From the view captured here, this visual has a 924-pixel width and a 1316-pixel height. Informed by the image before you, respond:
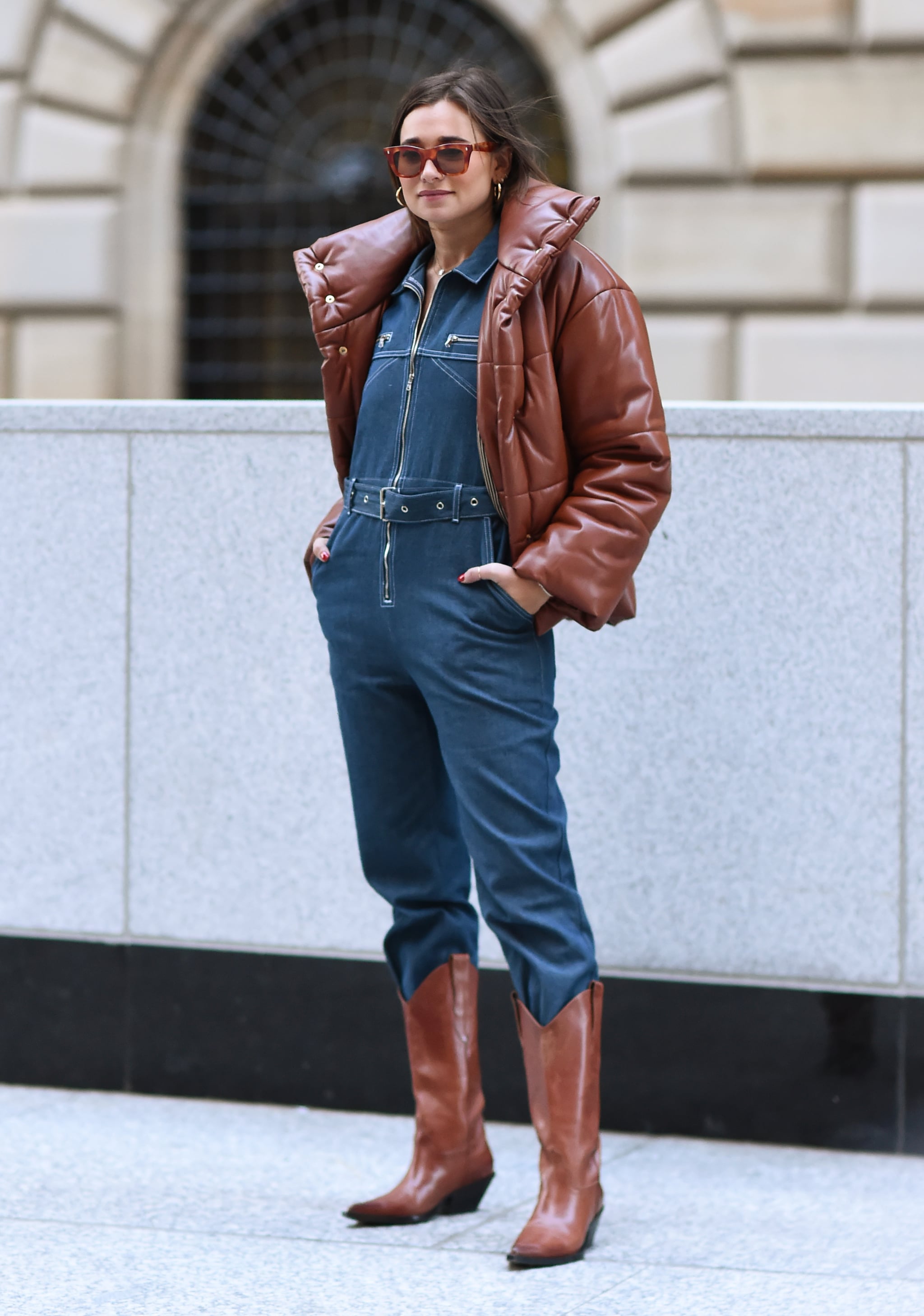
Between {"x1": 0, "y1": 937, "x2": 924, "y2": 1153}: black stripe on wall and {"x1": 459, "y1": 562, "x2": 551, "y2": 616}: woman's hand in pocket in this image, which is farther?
{"x1": 0, "y1": 937, "x2": 924, "y2": 1153}: black stripe on wall

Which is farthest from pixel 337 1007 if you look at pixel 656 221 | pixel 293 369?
pixel 293 369

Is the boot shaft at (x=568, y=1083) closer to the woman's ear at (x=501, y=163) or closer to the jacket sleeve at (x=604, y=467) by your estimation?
the jacket sleeve at (x=604, y=467)

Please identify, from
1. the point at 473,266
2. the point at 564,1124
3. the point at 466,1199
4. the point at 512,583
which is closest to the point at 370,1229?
the point at 466,1199

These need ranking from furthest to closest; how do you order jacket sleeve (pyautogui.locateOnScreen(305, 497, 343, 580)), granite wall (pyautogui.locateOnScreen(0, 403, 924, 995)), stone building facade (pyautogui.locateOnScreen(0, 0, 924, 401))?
stone building facade (pyautogui.locateOnScreen(0, 0, 924, 401)), granite wall (pyautogui.locateOnScreen(0, 403, 924, 995)), jacket sleeve (pyautogui.locateOnScreen(305, 497, 343, 580))

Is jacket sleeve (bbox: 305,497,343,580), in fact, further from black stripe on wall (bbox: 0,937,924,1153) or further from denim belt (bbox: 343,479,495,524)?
black stripe on wall (bbox: 0,937,924,1153)

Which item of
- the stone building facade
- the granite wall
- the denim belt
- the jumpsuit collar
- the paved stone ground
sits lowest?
the paved stone ground

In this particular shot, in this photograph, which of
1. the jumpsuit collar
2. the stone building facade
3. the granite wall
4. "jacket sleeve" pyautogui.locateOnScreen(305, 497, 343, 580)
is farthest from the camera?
the stone building facade

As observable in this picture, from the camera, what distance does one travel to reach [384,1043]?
4078 mm

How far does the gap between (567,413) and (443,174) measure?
463 mm

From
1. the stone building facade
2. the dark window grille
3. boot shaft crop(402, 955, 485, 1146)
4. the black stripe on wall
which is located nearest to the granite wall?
the black stripe on wall

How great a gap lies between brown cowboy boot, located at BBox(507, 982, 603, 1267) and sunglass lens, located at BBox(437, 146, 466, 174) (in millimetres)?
1476

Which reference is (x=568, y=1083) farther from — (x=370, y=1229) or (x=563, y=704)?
(x=563, y=704)

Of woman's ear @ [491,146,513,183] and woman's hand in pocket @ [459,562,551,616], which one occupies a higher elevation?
woman's ear @ [491,146,513,183]

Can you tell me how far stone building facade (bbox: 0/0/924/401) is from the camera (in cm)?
898
